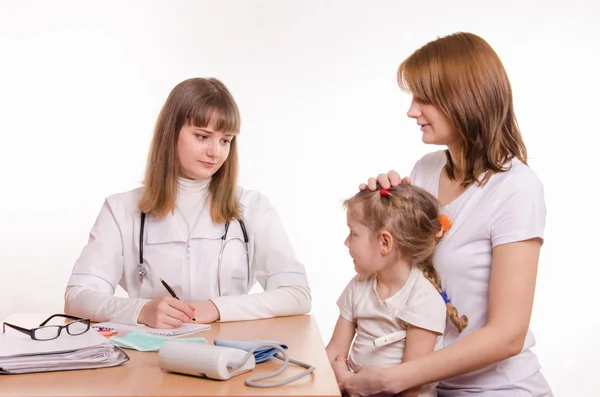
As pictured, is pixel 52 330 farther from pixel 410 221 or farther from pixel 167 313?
pixel 410 221

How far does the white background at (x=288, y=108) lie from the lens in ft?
13.8

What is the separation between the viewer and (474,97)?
6.46 ft

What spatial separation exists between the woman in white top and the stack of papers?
0.61m

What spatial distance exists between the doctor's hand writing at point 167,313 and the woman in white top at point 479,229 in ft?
1.56

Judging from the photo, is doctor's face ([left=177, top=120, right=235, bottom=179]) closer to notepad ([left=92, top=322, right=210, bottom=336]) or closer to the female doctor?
the female doctor

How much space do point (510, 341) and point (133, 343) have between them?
0.91 metres

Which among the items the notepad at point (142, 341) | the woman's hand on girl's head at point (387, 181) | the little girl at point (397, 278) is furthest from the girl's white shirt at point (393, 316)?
the notepad at point (142, 341)

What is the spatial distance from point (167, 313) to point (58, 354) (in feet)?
1.49

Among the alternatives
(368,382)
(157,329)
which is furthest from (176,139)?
(368,382)

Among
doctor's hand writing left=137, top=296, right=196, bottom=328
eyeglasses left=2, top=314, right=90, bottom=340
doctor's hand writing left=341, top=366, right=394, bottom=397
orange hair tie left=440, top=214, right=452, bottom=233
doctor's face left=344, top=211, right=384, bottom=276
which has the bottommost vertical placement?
doctor's hand writing left=341, top=366, right=394, bottom=397

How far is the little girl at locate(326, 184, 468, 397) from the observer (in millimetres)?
1924

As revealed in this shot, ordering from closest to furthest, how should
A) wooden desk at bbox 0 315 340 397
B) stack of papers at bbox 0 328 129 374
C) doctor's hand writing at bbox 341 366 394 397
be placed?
wooden desk at bbox 0 315 340 397, stack of papers at bbox 0 328 129 374, doctor's hand writing at bbox 341 366 394 397

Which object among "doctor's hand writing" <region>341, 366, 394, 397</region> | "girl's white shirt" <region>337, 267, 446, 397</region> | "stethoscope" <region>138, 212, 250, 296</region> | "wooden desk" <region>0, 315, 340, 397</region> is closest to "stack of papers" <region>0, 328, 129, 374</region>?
"wooden desk" <region>0, 315, 340, 397</region>

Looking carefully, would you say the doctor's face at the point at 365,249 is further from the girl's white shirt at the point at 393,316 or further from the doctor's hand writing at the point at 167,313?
the doctor's hand writing at the point at 167,313
